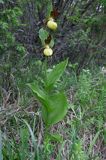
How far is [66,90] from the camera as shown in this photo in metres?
2.91

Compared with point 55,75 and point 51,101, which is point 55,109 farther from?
point 55,75

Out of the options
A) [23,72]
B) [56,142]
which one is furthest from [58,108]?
[23,72]

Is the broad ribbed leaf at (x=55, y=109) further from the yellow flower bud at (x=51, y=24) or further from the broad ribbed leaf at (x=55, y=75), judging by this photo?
the yellow flower bud at (x=51, y=24)

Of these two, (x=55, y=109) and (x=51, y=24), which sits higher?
(x=51, y=24)

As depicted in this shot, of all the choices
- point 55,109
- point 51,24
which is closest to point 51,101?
point 55,109

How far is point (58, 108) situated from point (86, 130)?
0.33 metres

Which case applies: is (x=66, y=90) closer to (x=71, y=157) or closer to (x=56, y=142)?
Result: (x=56, y=142)

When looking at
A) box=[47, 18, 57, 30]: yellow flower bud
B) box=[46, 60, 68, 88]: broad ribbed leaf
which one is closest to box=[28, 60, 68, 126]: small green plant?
box=[46, 60, 68, 88]: broad ribbed leaf

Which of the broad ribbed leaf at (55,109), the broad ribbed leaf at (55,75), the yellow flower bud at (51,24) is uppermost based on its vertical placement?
the yellow flower bud at (51,24)

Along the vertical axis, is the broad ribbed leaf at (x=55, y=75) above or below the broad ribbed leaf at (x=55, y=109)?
above

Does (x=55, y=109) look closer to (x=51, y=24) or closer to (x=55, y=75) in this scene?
(x=55, y=75)

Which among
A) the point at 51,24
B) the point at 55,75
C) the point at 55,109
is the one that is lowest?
the point at 55,109

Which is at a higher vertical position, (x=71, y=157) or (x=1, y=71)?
(x=1, y=71)

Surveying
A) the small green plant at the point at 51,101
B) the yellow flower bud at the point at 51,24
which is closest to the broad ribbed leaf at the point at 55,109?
the small green plant at the point at 51,101
